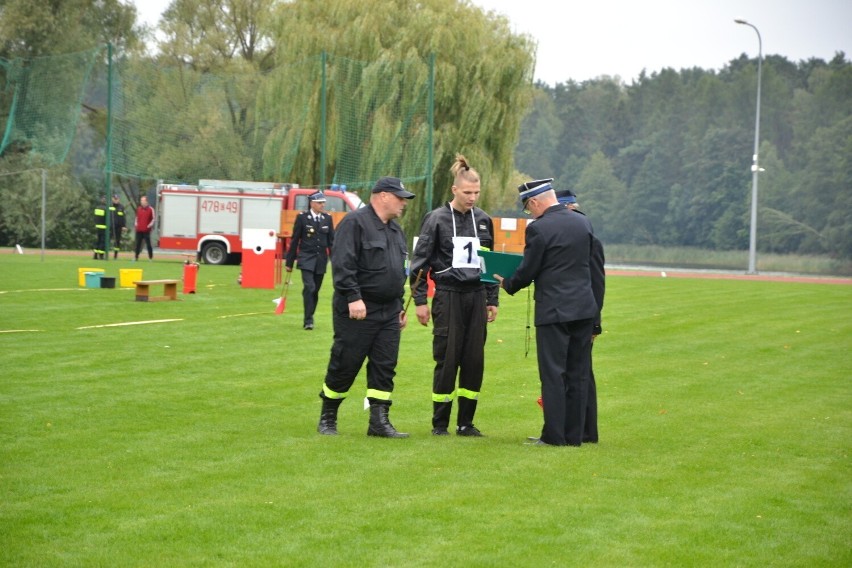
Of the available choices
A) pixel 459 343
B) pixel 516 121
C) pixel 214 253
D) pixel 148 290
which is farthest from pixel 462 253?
pixel 516 121

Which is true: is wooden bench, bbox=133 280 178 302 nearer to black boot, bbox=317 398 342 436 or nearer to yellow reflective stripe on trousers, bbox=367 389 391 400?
black boot, bbox=317 398 342 436

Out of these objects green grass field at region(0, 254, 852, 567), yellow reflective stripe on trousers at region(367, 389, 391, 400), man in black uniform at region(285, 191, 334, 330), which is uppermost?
man in black uniform at region(285, 191, 334, 330)

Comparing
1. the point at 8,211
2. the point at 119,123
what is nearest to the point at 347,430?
the point at 119,123

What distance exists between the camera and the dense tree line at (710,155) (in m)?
83.8

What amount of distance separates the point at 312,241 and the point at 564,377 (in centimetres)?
911

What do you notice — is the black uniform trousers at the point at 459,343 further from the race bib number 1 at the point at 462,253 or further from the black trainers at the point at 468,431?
the race bib number 1 at the point at 462,253

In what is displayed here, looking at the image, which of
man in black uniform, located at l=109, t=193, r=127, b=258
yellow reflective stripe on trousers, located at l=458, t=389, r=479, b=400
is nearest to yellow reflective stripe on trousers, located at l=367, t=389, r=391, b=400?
yellow reflective stripe on trousers, located at l=458, t=389, r=479, b=400

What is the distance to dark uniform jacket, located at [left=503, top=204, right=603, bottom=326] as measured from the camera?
912 cm

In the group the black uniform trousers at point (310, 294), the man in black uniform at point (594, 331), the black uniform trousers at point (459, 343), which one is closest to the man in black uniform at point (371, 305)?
the black uniform trousers at point (459, 343)

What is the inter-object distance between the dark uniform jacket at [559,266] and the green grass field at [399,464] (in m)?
1.03

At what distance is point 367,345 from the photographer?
9359mm

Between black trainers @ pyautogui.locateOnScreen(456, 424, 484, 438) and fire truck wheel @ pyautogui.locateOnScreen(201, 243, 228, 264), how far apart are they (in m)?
30.7

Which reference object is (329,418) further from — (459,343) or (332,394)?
(459,343)

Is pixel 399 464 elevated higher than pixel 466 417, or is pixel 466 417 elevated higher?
pixel 466 417
